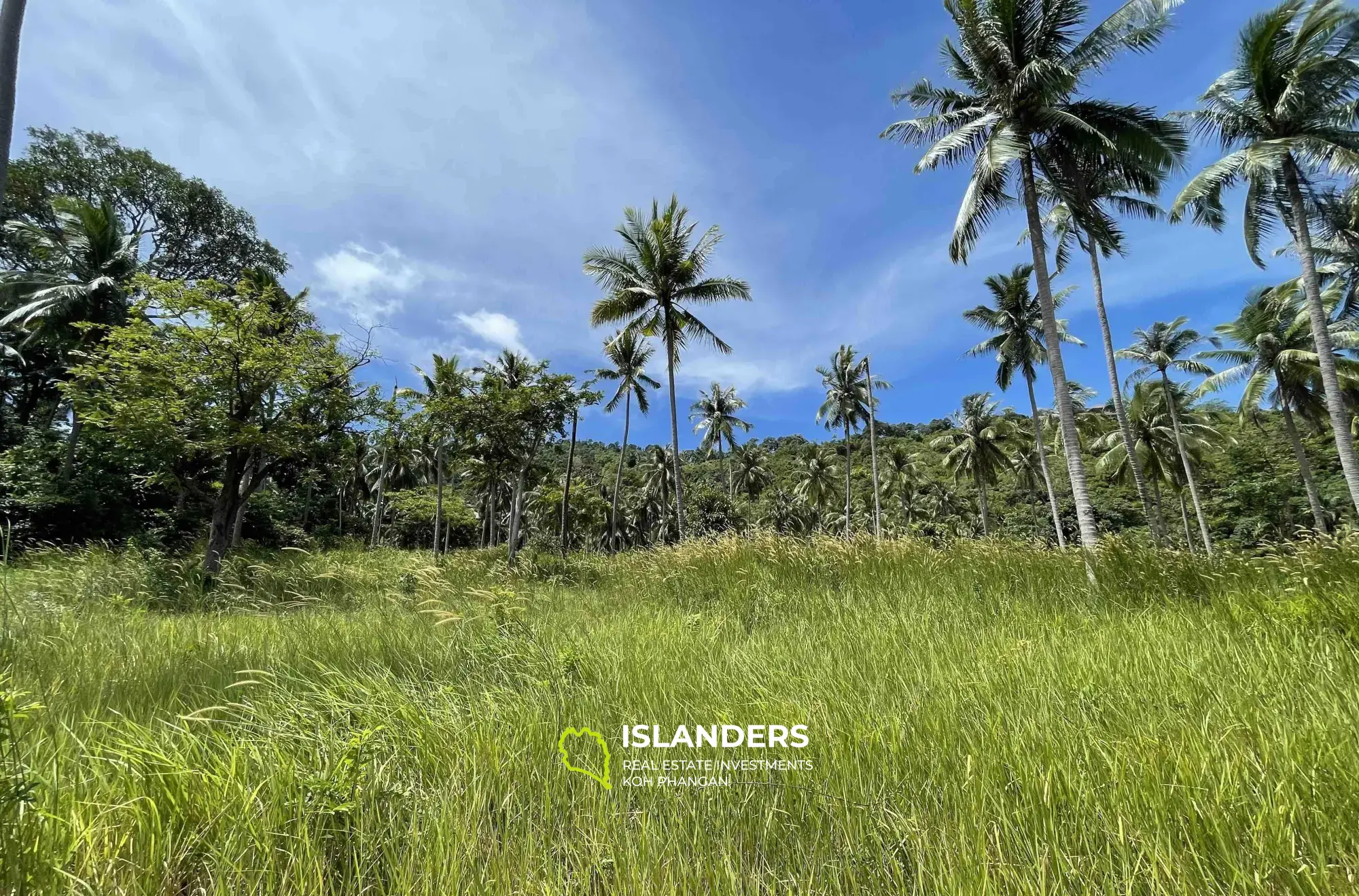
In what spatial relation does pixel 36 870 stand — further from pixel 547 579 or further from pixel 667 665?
pixel 547 579

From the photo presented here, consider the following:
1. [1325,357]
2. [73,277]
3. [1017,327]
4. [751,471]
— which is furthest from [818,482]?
[73,277]

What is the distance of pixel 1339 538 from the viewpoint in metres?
4.89

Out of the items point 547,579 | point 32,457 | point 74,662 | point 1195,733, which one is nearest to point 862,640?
point 1195,733

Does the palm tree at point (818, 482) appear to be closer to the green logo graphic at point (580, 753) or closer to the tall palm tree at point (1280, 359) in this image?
the tall palm tree at point (1280, 359)

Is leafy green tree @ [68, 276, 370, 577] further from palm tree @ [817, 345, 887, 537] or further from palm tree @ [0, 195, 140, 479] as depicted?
palm tree @ [817, 345, 887, 537]

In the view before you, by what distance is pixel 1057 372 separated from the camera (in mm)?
8344

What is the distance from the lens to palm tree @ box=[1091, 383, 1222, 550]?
83.5 feet

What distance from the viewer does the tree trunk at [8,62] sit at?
10.7 ft

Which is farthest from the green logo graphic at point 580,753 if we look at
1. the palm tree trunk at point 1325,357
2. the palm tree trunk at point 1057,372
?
the palm tree trunk at point 1325,357

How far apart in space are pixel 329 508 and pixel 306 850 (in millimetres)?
52424

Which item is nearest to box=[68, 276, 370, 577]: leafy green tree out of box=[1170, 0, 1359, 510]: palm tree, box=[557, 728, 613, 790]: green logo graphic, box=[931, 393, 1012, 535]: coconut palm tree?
box=[557, 728, 613, 790]: green logo graphic

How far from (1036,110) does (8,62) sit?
1302cm

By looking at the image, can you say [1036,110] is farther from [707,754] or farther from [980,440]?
[980,440]

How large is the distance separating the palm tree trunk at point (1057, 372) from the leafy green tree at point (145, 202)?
2644 centimetres
